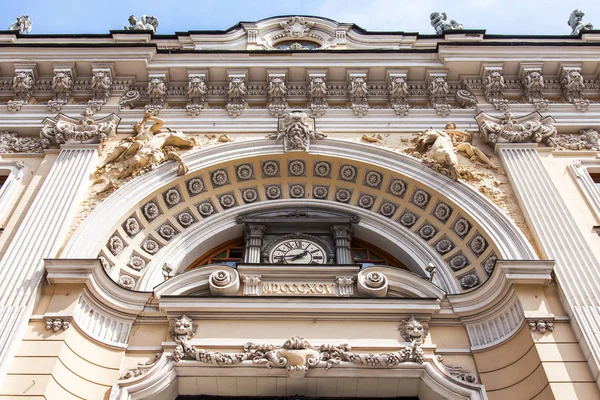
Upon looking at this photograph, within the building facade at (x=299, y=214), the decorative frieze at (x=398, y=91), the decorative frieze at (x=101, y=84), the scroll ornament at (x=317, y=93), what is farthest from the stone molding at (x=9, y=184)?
the decorative frieze at (x=398, y=91)

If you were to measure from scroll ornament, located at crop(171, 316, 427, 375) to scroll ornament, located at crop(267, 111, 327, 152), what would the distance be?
4.65 m

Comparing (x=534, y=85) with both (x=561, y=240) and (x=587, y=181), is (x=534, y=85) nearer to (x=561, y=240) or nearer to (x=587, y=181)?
(x=587, y=181)

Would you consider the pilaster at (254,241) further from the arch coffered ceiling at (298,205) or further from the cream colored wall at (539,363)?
the cream colored wall at (539,363)

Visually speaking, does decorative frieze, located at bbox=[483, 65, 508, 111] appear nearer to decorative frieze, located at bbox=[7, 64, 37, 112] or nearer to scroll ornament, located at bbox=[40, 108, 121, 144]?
scroll ornament, located at bbox=[40, 108, 121, 144]

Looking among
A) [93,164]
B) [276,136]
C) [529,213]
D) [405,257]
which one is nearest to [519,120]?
[529,213]

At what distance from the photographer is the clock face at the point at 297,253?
11.2m

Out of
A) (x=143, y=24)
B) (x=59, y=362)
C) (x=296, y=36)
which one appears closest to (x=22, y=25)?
(x=143, y=24)

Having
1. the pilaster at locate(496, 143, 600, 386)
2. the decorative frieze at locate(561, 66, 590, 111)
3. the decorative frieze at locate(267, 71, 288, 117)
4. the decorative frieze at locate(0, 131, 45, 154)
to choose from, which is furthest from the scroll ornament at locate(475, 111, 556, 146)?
the decorative frieze at locate(0, 131, 45, 154)

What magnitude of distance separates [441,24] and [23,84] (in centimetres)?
1064

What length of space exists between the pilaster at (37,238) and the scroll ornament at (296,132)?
3.75 metres

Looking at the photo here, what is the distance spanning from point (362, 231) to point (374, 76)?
13.0 feet

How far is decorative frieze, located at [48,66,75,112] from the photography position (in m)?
13.3

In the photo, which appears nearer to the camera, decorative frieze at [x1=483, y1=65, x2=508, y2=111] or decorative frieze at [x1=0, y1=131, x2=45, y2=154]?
decorative frieze at [x1=0, y1=131, x2=45, y2=154]

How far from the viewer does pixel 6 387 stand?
7.81 metres
